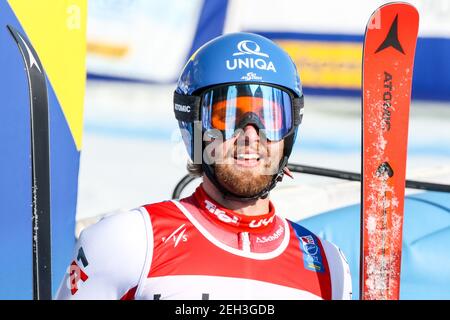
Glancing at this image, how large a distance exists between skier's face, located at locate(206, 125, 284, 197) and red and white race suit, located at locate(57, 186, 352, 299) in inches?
4.8

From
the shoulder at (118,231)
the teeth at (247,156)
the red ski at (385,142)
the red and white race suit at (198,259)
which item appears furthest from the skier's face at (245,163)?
the red ski at (385,142)

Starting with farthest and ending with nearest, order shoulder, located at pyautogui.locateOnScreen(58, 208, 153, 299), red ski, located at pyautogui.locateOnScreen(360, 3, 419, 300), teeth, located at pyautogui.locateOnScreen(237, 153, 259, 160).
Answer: red ski, located at pyautogui.locateOnScreen(360, 3, 419, 300) → teeth, located at pyautogui.locateOnScreen(237, 153, 259, 160) → shoulder, located at pyautogui.locateOnScreen(58, 208, 153, 299)

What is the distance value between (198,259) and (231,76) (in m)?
0.56

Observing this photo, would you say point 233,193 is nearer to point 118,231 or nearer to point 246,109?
point 246,109

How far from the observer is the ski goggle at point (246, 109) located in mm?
2395

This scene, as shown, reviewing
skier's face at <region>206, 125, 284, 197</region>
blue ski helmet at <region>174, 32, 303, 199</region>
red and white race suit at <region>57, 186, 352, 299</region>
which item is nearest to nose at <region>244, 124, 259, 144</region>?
skier's face at <region>206, 125, 284, 197</region>

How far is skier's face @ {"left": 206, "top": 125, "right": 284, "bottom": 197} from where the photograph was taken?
7.68 feet

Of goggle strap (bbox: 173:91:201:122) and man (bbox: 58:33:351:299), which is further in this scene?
goggle strap (bbox: 173:91:201:122)

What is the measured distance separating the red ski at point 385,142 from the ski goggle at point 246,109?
367 mm

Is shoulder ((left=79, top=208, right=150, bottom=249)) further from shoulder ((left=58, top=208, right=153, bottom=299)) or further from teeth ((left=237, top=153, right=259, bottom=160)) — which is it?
teeth ((left=237, top=153, right=259, bottom=160))

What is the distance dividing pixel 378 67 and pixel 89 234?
1.16 metres

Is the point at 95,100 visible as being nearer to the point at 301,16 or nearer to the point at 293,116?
the point at 301,16

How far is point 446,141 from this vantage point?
28.9 ft
